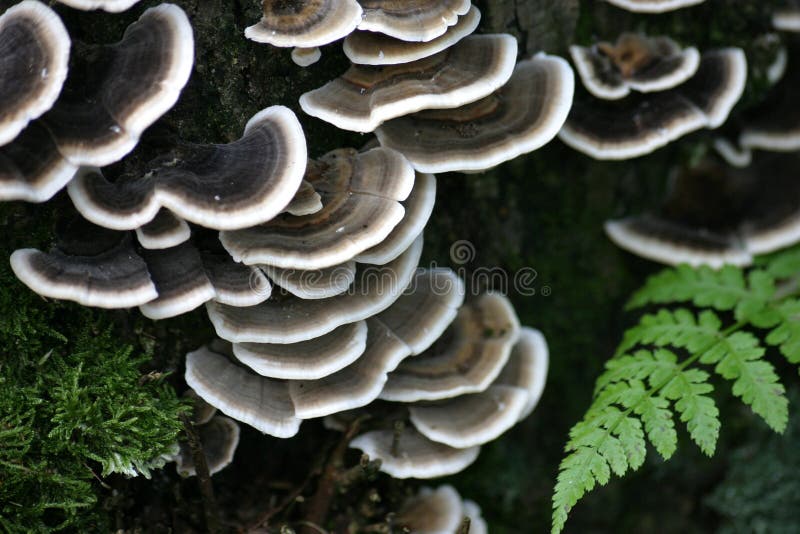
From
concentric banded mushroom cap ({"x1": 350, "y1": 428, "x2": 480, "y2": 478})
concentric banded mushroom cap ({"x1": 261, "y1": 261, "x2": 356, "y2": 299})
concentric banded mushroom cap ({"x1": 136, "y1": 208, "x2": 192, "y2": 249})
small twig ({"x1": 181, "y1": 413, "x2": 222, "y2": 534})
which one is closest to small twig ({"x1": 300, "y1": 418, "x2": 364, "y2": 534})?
concentric banded mushroom cap ({"x1": 350, "y1": 428, "x2": 480, "y2": 478})

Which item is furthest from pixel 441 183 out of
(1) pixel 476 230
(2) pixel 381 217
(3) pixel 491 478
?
(3) pixel 491 478

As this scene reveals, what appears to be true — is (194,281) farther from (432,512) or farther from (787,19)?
(787,19)

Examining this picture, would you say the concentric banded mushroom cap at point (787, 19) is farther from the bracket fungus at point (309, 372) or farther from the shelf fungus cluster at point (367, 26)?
the bracket fungus at point (309, 372)

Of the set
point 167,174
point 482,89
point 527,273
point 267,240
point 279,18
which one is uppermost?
point 279,18

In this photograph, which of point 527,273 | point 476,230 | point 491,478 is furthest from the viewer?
point 491,478

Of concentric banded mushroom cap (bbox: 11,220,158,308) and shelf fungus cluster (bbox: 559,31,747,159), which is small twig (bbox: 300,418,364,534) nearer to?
concentric banded mushroom cap (bbox: 11,220,158,308)

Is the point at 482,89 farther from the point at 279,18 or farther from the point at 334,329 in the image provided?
the point at 334,329
